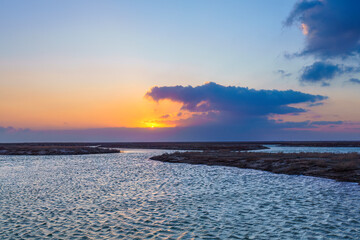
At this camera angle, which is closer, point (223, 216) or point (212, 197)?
point (223, 216)

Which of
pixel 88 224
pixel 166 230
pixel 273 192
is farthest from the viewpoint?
pixel 273 192

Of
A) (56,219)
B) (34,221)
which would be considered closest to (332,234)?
(56,219)

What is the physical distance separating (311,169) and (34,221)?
108 ft

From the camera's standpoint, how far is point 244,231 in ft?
42.1

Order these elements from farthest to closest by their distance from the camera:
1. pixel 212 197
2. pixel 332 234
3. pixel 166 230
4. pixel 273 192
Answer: pixel 273 192, pixel 212 197, pixel 166 230, pixel 332 234

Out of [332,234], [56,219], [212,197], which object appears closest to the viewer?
[332,234]

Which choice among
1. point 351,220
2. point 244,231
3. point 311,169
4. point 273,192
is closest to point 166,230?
point 244,231

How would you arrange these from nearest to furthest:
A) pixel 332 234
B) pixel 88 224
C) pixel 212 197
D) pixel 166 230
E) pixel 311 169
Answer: pixel 332 234, pixel 166 230, pixel 88 224, pixel 212 197, pixel 311 169

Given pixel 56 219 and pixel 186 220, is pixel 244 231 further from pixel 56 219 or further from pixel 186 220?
pixel 56 219

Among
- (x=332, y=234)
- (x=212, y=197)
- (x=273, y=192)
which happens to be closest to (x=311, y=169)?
(x=273, y=192)

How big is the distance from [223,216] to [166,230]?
4034 millimetres

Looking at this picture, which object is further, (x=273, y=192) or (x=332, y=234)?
(x=273, y=192)

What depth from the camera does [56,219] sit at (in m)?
15.3

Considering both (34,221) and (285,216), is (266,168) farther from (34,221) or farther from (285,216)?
(34,221)
